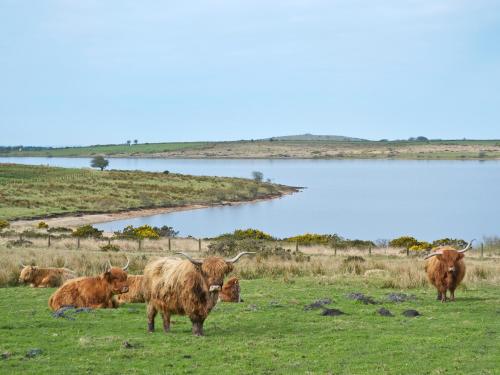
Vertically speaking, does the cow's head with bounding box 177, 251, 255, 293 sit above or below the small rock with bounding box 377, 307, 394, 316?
above

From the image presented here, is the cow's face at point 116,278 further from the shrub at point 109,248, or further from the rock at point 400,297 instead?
the shrub at point 109,248

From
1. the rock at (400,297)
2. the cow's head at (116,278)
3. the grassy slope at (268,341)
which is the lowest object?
the rock at (400,297)

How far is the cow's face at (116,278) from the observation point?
12586 mm

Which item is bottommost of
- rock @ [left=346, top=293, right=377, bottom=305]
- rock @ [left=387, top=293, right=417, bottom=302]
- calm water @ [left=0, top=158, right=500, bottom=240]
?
calm water @ [left=0, top=158, right=500, bottom=240]

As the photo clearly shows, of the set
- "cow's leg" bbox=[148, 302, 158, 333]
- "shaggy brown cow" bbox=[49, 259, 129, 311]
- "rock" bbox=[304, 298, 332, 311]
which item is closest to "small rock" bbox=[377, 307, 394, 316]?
"rock" bbox=[304, 298, 332, 311]

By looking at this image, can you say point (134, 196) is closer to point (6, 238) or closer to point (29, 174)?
point (29, 174)

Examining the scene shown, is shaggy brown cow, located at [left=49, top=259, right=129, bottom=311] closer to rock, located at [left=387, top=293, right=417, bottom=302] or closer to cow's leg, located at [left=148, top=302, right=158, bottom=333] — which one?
cow's leg, located at [left=148, top=302, right=158, bottom=333]

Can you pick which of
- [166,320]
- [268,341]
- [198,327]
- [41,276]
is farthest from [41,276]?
[268,341]

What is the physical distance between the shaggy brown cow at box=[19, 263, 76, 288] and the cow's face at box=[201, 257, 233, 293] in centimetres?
739

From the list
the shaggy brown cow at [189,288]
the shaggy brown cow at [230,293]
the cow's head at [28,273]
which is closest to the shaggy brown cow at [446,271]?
the shaggy brown cow at [230,293]

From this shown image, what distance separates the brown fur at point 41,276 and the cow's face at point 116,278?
4040mm

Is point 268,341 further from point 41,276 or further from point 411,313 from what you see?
point 41,276

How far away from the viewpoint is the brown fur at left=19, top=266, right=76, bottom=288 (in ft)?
52.9

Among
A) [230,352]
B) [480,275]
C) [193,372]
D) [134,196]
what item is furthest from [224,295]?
[134,196]
